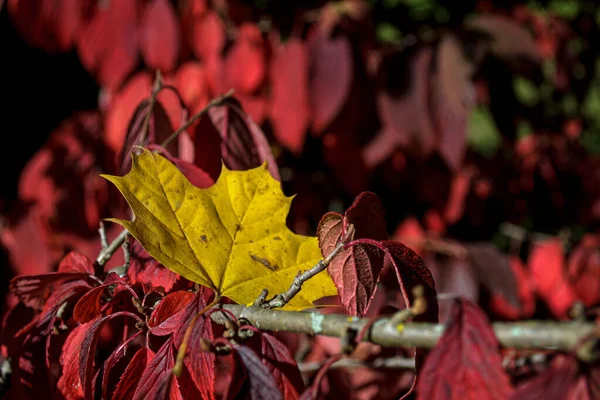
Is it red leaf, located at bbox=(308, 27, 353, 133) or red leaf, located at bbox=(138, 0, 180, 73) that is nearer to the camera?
red leaf, located at bbox=(308, 27, 353, 133)

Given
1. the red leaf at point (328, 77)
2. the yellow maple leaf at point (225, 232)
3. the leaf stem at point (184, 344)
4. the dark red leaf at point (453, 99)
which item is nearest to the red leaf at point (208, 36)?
the red leaf at point (328, 77)

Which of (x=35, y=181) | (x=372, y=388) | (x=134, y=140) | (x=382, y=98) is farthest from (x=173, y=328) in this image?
(x=35, y=181)

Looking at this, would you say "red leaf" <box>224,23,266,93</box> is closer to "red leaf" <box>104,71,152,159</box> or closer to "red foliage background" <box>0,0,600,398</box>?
"red foliage background" <box>0,0,600,398</box>

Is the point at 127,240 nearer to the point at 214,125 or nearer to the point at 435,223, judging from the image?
the point at 214,125

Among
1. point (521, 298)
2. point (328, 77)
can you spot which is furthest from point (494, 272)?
point (328, 77)

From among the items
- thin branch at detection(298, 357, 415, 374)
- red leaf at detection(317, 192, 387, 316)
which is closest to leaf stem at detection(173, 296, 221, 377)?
red leaf at detection(317, 192, 387, 316)

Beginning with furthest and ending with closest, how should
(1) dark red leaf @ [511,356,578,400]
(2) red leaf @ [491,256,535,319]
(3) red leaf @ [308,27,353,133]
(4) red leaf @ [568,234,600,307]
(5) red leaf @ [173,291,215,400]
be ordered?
(4) red leaf @ [568,234,600,307] < (2) red leaf @ [491,256,535,319] < (3) red leaf @ [308,27,353,133] < (5) red leaf @ [173,291,215,400] < (1) dark red leaf @ [511,356,578,400]

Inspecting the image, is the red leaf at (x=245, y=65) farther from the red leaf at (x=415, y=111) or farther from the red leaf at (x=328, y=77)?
the red leaf at (x=415, y=111)
